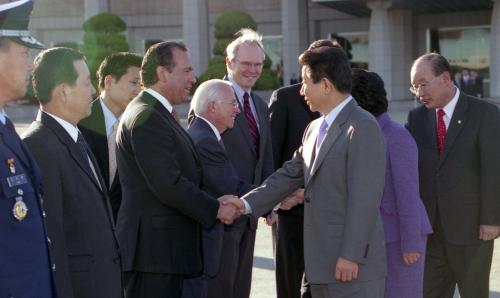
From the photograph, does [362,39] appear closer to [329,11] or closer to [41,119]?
[329,11]

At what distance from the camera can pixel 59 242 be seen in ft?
11.9

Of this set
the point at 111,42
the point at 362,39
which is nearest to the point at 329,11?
the point at 362,39

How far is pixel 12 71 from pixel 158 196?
1483 mm

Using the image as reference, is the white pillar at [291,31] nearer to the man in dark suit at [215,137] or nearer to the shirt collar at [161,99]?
the man in dark suit at [215,137]

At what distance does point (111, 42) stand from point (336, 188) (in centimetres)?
3566

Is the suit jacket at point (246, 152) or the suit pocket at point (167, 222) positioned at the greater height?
the suit jacket at point (246, 152)

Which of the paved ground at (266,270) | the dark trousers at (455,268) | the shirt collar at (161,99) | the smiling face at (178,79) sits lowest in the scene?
the paved ground at (266,270)

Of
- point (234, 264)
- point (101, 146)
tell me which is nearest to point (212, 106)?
point (101, 146)

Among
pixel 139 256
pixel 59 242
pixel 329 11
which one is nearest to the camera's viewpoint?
pixel 59 242

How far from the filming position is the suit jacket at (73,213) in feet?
12.0

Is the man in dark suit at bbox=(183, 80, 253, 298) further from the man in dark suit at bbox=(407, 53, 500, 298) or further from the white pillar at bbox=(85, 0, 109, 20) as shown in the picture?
the white pillar at bbox=(85, 0, 109, 20)

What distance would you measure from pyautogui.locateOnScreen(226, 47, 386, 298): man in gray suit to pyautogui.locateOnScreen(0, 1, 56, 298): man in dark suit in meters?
1.61

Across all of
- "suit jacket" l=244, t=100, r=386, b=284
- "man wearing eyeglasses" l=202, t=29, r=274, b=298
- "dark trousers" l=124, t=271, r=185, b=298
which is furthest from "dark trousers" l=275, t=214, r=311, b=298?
"suit jacket" l=244, t=100, r=386, b=284

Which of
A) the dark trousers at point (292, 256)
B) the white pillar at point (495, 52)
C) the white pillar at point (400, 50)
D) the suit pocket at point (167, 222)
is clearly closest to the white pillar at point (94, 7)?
the white pillar at point (400, 50)
